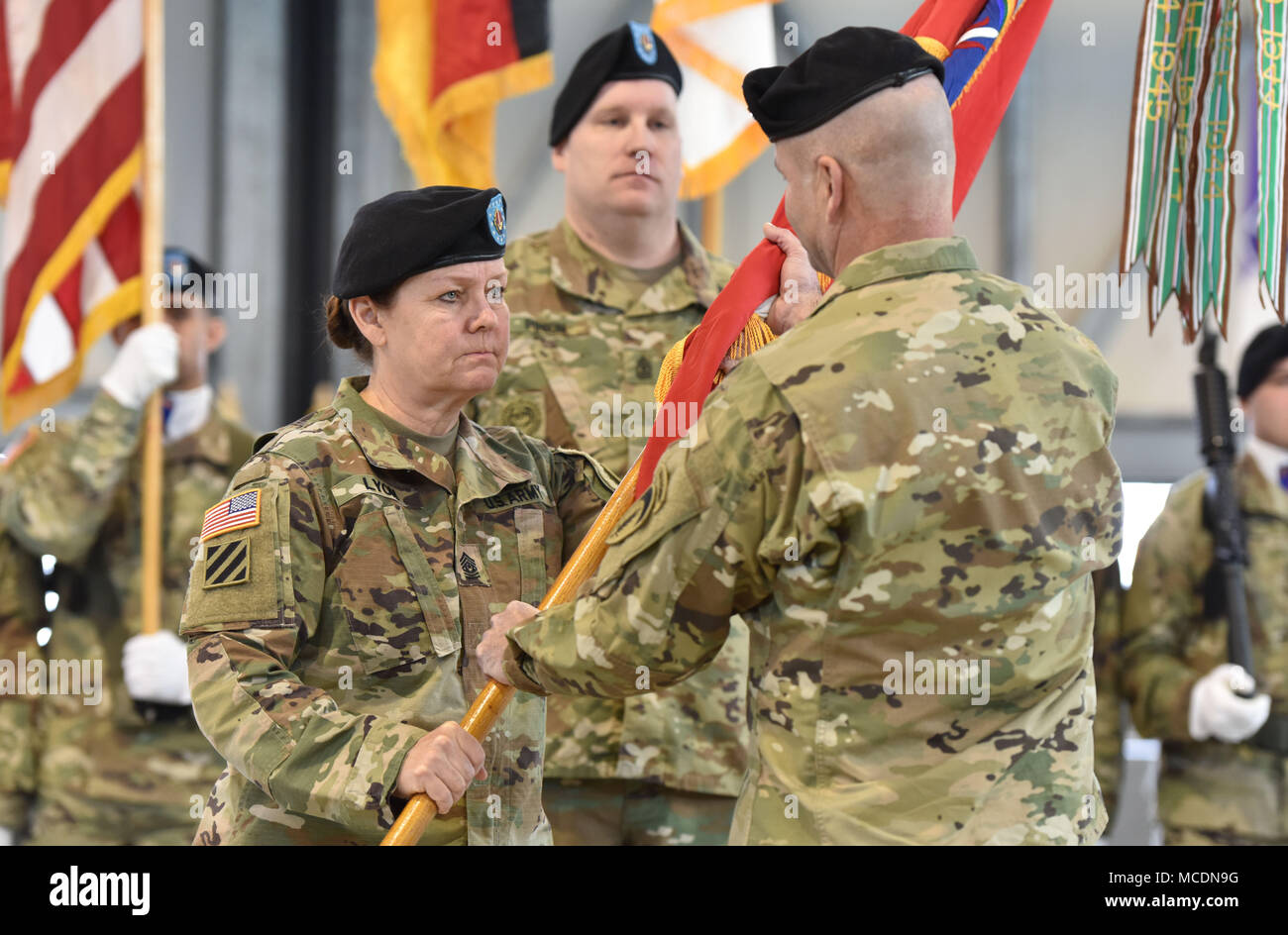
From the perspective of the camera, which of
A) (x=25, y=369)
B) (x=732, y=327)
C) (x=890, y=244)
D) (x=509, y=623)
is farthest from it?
(x=25, y=369)

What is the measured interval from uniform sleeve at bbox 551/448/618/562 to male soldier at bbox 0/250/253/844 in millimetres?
2179

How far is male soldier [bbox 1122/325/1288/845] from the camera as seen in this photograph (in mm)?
3676

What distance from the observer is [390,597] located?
1.88m

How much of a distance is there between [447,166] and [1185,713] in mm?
2356

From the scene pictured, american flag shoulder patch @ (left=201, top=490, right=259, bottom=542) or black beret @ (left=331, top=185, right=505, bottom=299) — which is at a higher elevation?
black beret @ (left=331, top=185, right=505, bottom=299)

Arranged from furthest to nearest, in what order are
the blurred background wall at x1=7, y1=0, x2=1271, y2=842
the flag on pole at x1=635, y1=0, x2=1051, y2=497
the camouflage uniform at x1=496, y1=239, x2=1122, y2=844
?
the blurred background wall at x1=7, y1=0, x2=1271, y2=842, the flag on pole at x1=635, y1=0, x2=1051, y2=497, the camouflage uniform at x1=496, y1=239, x2=1122, y2=844

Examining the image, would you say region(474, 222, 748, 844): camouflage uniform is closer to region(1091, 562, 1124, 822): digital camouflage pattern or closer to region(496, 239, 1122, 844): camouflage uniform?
region(496, 239, 1122, 844): camouflage uniform

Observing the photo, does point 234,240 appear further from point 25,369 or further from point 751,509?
point 751,509

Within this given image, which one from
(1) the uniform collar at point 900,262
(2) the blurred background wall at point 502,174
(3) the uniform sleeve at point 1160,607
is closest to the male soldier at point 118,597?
(2) the blurred background wall at point 502,174

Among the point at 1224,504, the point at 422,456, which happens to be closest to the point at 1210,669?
the point at 1224,504

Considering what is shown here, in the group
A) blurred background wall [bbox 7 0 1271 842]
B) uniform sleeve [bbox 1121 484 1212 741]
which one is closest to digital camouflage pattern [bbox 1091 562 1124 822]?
uniform sleeve [bbox 1121 484 1212 741]

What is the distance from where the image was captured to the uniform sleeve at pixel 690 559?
5.19 feet
